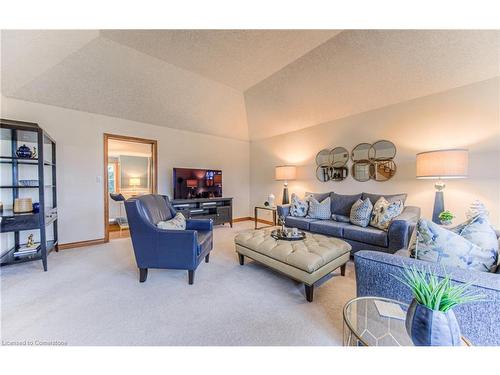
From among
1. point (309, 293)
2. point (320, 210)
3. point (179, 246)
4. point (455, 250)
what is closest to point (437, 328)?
point (455, 250)

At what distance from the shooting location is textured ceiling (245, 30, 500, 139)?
7.25 feet

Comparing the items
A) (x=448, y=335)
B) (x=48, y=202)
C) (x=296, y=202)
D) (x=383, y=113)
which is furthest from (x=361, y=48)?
(x=48, y=202)

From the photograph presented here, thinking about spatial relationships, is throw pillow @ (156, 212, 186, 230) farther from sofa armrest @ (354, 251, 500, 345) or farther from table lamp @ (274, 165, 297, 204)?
table lamp @ (274, 165, 297, 204)

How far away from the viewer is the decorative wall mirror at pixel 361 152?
348cm

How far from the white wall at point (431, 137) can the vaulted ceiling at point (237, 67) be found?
17 cm

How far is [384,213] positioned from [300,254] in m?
1.61

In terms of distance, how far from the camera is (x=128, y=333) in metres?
1.41

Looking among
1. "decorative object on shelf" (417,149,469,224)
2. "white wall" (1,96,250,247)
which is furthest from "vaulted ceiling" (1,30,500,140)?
"decorative object on shelf" (417,149,469,224)

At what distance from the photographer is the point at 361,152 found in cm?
355

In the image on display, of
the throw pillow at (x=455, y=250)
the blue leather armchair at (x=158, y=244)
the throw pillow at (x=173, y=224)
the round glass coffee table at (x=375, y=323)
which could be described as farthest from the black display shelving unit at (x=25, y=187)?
the throw pillow at (x=455, y=250)

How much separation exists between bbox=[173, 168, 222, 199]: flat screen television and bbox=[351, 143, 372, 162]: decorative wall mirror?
3.01 m
